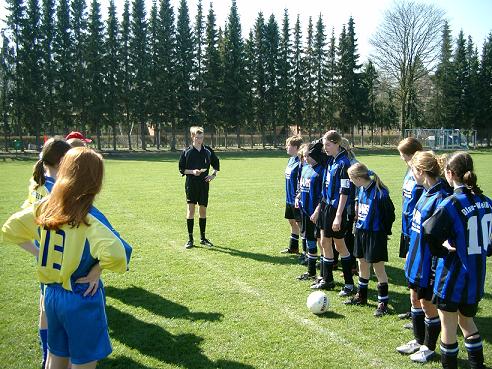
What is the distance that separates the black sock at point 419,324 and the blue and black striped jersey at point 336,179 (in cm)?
181

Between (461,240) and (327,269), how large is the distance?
9.82ft

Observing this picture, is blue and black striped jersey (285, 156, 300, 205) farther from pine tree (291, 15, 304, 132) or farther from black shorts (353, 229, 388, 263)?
pine tree (291, 15, 304, 132)

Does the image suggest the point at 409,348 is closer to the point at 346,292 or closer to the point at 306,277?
the point at 346,292

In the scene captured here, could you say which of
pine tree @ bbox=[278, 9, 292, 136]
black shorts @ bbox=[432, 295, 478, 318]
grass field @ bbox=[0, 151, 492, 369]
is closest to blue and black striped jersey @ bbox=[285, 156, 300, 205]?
grass field @ bbox=[0, 151, 492, 369]

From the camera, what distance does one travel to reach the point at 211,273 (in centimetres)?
728

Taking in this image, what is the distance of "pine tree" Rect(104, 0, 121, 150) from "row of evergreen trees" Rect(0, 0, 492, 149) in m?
0.14

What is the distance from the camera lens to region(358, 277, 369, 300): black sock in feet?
18.9

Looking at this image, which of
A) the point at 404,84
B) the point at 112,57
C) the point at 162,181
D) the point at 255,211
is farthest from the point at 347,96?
the point at 255,211

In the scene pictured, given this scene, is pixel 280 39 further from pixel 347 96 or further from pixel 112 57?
pixel 112 57

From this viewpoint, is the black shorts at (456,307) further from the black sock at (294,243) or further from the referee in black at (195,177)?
the referee in black at (195,177)

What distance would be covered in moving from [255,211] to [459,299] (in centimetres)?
948

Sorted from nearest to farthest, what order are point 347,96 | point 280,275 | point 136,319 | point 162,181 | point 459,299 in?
point 459,299 → point 136,319 → point 280,275 → point 162,181 → point 347,96

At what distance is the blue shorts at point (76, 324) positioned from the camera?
110 inches

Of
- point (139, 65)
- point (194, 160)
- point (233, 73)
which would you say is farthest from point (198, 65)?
point (194, 160)
